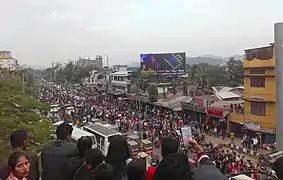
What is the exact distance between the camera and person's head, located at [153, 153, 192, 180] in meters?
3.34

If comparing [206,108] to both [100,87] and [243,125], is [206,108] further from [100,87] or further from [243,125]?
[100,87]

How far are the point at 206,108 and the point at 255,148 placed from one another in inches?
356

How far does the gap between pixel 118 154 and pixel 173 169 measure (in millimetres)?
1077

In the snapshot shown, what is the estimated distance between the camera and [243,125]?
25.3 meters

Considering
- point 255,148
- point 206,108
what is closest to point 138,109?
point 206,108

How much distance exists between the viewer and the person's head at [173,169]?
3.34 metres

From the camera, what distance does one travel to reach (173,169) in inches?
132

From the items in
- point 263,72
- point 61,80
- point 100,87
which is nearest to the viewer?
point 263,72

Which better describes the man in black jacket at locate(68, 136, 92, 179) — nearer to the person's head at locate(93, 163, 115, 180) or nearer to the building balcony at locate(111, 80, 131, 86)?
the person's head at locate(93, 163, 115, 180)

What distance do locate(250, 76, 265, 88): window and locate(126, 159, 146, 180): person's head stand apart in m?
21.9

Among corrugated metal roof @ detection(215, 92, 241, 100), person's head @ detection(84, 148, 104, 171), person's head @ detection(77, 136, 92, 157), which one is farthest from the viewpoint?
corrugated metal roof @ detection(215, 92, 241, 100)

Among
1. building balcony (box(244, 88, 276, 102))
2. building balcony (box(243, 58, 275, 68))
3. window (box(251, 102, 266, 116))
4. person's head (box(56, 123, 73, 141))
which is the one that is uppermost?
building balcony (box(243, 58, 275, 68))

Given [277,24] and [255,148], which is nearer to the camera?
[277,24]

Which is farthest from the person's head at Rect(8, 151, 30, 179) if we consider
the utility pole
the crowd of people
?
the utility pole
